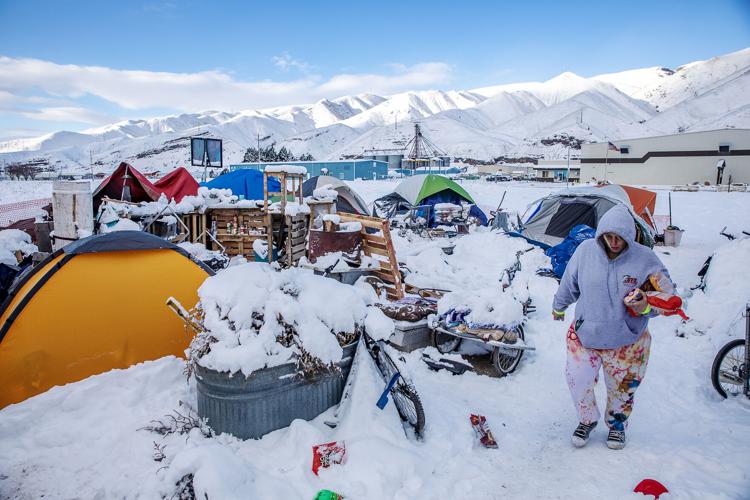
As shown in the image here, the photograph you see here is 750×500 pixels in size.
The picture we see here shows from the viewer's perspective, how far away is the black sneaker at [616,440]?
10.3ft

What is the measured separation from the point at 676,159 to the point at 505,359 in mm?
50819

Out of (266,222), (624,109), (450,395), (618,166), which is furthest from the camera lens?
(624,109)

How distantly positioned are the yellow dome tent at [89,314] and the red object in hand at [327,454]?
6.89ft

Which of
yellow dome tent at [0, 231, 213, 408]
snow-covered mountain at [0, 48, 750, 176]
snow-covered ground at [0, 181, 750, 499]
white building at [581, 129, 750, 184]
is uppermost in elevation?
snow-covered mountain at [0, 48, 750, 176]

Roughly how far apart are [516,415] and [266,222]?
689 cm

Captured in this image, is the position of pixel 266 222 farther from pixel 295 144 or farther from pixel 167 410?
pixel 295 144

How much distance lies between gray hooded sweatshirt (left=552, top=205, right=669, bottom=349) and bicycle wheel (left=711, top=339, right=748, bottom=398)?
1626 mm

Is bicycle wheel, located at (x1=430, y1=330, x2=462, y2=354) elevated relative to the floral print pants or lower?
lower

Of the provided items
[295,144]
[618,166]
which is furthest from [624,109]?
[618,166]

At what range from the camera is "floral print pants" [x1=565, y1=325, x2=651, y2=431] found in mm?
3061

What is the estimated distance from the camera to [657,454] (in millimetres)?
3016

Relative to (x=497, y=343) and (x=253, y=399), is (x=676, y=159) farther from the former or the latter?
(x=253, y=399)

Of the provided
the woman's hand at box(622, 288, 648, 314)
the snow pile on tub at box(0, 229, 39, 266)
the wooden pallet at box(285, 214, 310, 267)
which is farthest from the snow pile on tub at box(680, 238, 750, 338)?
the snow pile on tub at box(0, 229, 39, 266)

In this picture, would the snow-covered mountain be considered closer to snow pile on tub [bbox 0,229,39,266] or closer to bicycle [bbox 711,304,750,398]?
snow pile on tub [bbox 0,229,39,266]
